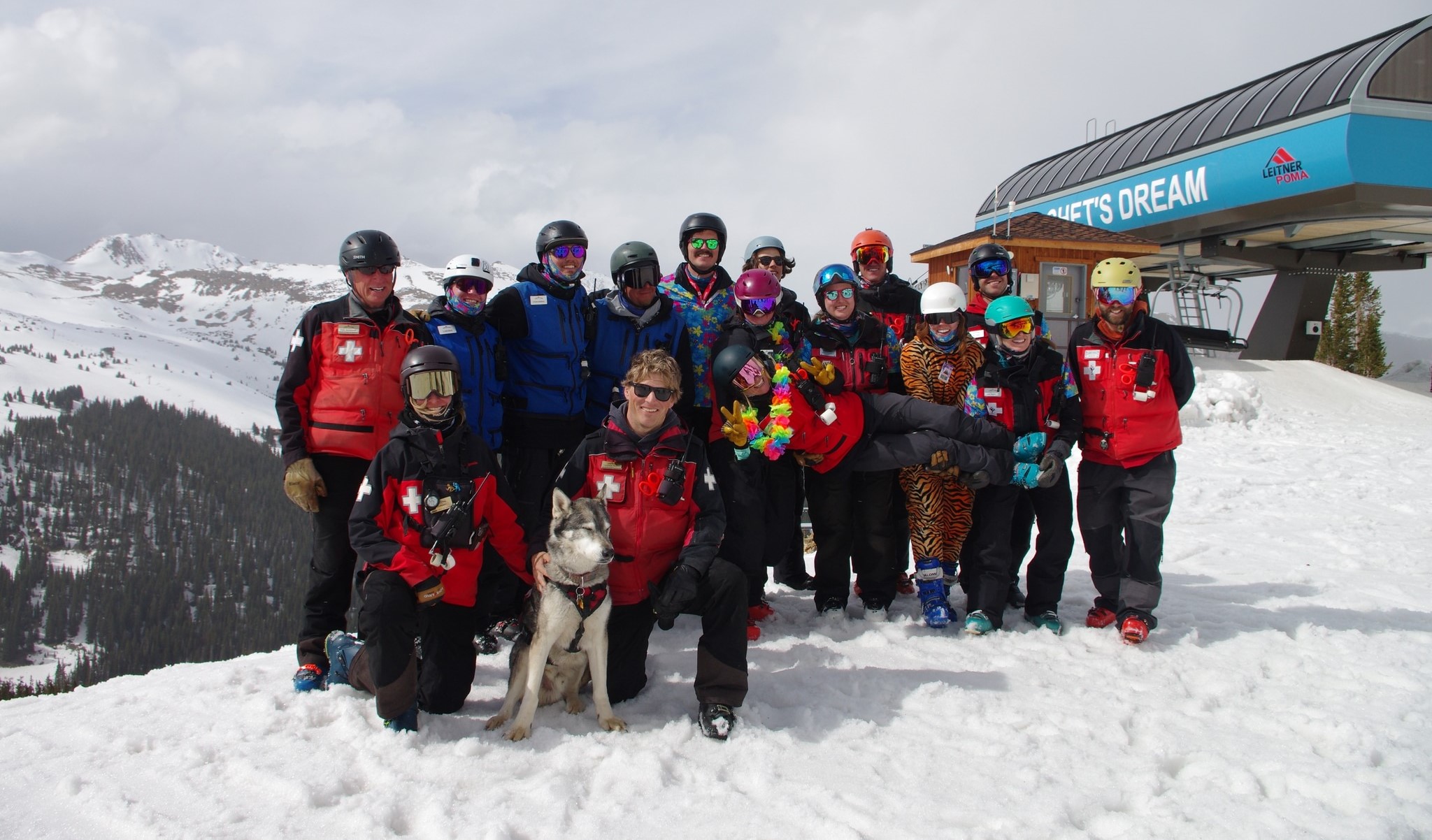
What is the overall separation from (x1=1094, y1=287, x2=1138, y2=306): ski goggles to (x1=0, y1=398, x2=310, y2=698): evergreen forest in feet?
259

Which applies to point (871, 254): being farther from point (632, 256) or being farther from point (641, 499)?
point (641, 499)

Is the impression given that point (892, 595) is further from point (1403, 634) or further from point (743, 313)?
point (1403, 634)

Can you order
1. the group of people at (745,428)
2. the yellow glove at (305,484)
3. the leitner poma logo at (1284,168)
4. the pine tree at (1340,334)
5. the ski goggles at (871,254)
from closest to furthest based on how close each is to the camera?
1. the group of people at (745,428)
2. the yellow glove at (305,484)
3. the ski goggles at (871,254)
4. the leitner poma logo at (1284,168)
5. the pine tree at (1340,334)

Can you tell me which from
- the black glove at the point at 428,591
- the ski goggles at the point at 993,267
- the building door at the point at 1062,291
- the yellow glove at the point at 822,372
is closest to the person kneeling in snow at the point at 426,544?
the black glove at the point at 428,591

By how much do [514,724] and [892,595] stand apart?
306cm

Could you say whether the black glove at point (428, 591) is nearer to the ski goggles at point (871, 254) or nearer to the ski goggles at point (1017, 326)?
the ski goggles at point (1017, 326)

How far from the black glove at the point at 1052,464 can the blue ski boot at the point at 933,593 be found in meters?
0.95

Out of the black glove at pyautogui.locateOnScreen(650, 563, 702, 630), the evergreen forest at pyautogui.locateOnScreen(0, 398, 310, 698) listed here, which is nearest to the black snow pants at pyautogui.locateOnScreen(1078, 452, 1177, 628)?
the black glove at pyautogui.locateOnScreen(650, 563, 702, 630)

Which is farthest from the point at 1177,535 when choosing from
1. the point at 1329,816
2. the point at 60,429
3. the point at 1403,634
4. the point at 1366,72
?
the point at 60,429

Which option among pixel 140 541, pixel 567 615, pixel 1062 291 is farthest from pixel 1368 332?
pixel 140 541

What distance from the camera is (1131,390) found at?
527cm

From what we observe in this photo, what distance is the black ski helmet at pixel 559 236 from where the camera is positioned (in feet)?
17.5

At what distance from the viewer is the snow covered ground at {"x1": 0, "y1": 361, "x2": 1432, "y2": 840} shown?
3074mm

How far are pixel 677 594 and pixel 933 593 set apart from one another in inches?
93.6
